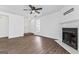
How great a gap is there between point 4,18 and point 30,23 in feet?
12.3

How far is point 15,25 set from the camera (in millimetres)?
7805

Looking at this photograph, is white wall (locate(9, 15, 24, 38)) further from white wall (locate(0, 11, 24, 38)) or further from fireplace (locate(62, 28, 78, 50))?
fireplace (locate(62, 28, 78, 50))

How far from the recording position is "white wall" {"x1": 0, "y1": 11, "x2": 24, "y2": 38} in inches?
284

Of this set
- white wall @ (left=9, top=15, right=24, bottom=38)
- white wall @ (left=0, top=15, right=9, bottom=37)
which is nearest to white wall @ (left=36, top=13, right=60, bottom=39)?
white wall @ (left=9, top=15, right=24, bottom=38)

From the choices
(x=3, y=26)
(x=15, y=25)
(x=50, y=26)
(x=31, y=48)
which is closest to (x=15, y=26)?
(x=15, y=25)

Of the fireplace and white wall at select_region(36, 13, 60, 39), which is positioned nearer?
the fireplace

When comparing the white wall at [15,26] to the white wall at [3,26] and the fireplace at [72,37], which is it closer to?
the white wall at [3,26]

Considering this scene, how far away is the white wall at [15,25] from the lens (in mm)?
7208

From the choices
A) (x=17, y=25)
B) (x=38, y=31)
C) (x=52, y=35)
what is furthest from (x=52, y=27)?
(x=17, y=25)

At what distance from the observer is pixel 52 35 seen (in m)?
7.09

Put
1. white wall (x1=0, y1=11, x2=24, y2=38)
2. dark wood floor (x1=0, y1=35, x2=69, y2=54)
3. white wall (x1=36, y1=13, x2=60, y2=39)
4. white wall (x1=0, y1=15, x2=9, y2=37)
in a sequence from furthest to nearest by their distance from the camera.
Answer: white wall (x1=0, y1=15, x2=9, y2=37), white wall (x1=0, y1=11, x2=24, y2=38), white wall (x1=36, y1=13, x2=60, y2=39), dark wood floor (x1=0, y1=35, x2=69, y2=54)
